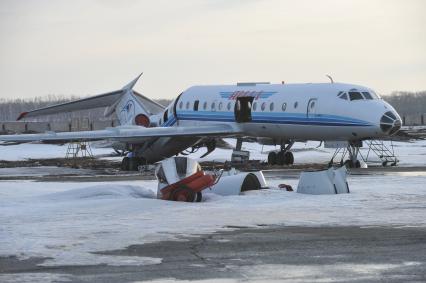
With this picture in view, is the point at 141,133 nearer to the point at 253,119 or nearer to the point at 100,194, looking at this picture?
the point at 253,119

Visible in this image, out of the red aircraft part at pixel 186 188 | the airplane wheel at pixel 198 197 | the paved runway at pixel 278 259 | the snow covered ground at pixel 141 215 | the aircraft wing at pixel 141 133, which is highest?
the aircraft wing at pixel 141 133

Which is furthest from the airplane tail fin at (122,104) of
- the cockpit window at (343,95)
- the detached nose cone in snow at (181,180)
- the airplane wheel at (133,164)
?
the detached nose cone in snow at (181,180)

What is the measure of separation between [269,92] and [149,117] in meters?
8.33

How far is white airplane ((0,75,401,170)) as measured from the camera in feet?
109

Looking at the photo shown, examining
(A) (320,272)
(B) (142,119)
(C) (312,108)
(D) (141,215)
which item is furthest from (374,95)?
(A) (320,272)

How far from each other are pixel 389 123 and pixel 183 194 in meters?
15.0

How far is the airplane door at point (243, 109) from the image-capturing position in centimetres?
3712

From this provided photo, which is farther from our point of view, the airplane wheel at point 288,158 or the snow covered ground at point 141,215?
the airplane wheel at point 288,158

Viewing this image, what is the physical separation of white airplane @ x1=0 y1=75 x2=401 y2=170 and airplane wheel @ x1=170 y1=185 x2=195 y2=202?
14738 millimetres

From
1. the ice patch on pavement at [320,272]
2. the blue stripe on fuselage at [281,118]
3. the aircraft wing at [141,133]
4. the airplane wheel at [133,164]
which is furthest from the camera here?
the airplane wheel at [133,164]

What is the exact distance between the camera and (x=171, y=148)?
39.8 metres

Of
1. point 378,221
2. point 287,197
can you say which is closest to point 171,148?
point 287,197

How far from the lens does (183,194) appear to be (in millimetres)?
19156

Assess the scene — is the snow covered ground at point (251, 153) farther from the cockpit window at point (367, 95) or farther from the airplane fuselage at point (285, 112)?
the cockpit window at point (367, 95)
